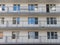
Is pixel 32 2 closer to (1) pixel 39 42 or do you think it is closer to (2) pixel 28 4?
(2) pixel 28 4

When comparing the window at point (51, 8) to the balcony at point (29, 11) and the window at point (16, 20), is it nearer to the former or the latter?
the balcony at point (29, 11)

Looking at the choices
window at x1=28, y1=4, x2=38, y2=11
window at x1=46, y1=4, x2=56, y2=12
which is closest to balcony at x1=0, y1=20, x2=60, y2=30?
window at x1=46, y1=4, x2=56, y2=12

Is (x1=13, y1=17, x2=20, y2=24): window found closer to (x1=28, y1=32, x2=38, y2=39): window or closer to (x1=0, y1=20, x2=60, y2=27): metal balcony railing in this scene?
(x1=0, y1=20, x2=60, y2=27): metal balcony railing

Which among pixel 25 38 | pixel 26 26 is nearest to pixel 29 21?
pixel 26 26

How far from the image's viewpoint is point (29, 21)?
950 inches

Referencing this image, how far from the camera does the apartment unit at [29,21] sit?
916 inches

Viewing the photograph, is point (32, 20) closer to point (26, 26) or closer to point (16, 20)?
point (26, 26)

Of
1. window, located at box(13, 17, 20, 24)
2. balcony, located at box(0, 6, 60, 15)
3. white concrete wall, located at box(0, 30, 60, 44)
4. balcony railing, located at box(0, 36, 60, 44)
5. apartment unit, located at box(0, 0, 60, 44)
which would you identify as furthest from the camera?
window, located at box(13, 17, 20, 24)

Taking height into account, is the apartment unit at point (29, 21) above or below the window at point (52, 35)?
above

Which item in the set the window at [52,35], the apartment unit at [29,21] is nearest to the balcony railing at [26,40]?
the apartment unit at [29,21]

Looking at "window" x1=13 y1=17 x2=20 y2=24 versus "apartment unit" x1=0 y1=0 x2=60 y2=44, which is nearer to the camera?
"apartment unit" x1=0 y1=0 x2=60 y2=44

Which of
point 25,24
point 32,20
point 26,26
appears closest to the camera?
point 26,26

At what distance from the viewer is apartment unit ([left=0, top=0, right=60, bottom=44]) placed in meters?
23.3

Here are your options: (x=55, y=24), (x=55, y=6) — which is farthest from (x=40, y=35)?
(x=55, y=6)
